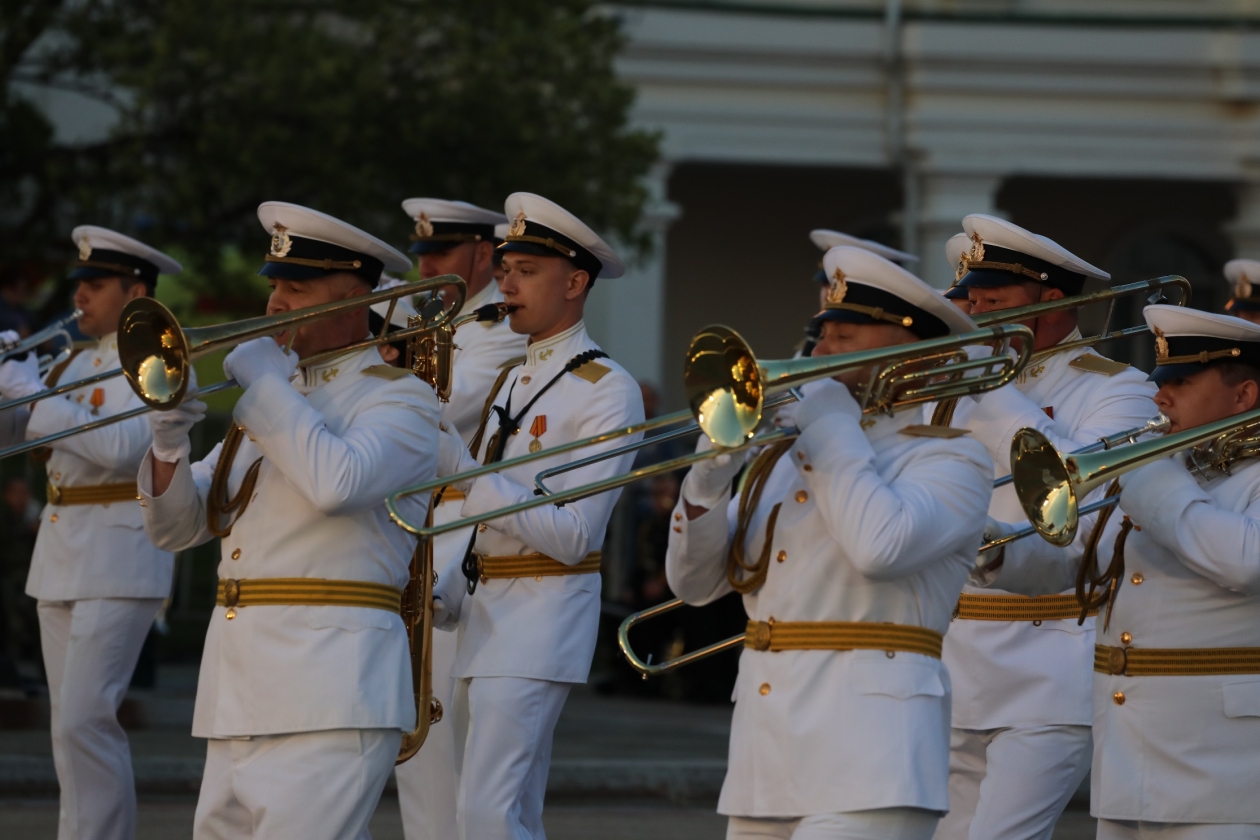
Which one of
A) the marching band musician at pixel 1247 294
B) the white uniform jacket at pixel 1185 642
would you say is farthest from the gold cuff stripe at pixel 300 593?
the marching band musician at pixel 1247 294

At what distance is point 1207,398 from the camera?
17.9 ft

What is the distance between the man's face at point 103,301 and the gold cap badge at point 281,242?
→ 2.41 m

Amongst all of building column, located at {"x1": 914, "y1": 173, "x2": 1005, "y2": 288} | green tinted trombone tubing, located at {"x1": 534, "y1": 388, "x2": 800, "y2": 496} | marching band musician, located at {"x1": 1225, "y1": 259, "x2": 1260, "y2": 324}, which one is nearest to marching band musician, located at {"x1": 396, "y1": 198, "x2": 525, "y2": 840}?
green tinted trombone tubing, located at {"x1": 534, "y1": 388, "x2": 800, "y2": 496}

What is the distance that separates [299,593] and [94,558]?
95.1 inches

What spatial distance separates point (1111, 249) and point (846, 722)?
17.6 m

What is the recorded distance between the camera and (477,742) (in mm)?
6094

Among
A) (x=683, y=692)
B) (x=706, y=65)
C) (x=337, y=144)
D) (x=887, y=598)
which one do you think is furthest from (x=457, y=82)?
(x=887, y=598)

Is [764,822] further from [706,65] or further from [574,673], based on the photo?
[706,65]

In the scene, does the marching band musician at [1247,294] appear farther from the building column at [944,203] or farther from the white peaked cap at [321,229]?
the building column at [944,203]

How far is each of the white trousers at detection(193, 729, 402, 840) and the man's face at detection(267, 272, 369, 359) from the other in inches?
38.0

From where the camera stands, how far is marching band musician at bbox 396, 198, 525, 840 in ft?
21.9

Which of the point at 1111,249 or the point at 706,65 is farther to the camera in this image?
the point at 1111,249

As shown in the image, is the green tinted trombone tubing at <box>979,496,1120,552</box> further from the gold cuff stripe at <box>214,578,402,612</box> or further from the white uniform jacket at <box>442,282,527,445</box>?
the white uniform jacket at <box>442,282,527,445</box>

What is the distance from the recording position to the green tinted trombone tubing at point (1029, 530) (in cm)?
550
